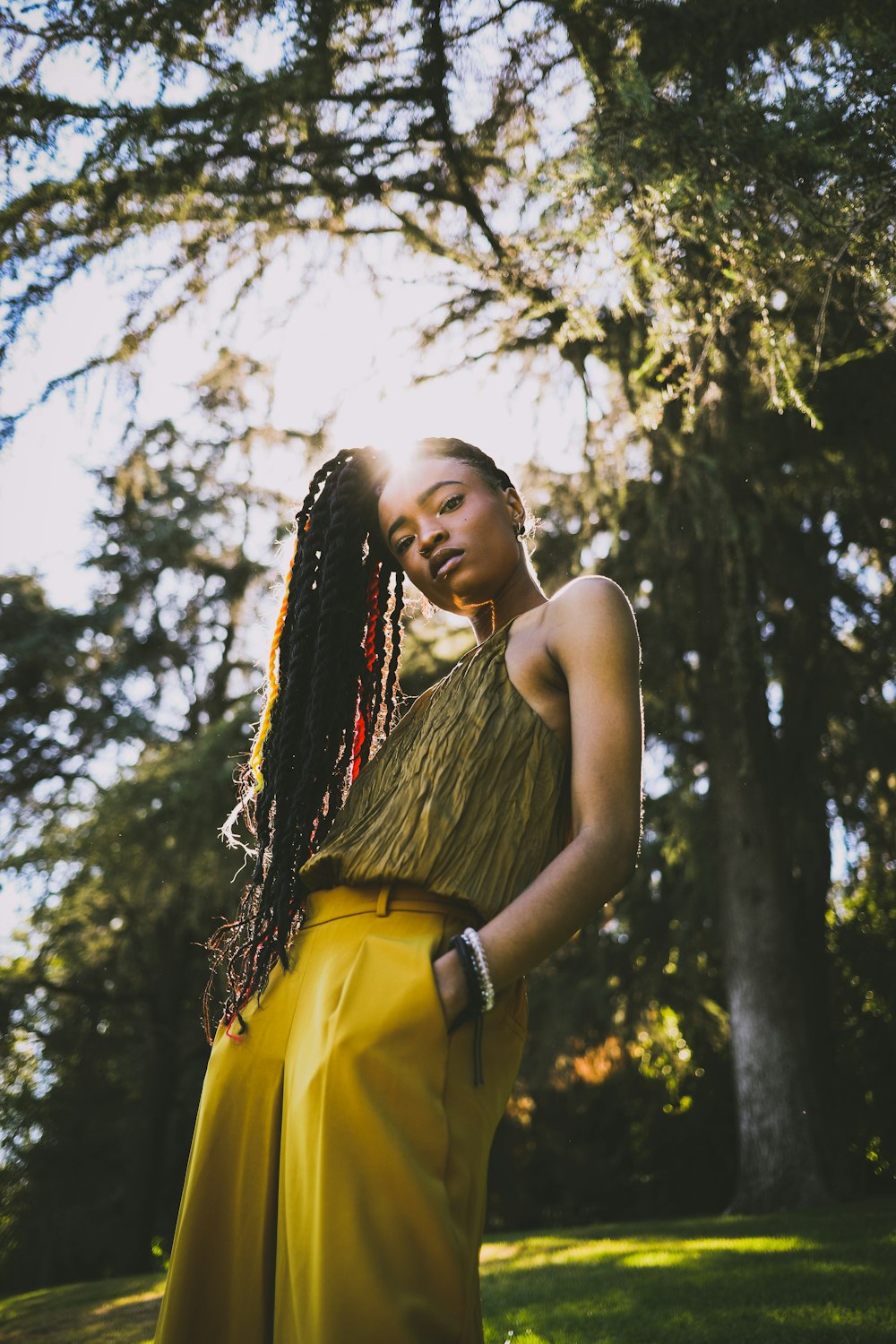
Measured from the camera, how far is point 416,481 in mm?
2023

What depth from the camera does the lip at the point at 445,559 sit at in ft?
6.43

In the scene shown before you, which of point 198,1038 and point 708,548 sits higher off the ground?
point 708,548

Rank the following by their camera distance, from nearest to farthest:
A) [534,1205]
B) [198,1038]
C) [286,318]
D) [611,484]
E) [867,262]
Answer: [867,262]
[286,318]
[611,484]
[534,1205]
[198,1038]

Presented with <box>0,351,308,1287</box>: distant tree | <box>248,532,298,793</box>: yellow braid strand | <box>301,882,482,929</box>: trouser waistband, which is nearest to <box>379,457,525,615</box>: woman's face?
<box>248,532,298,793</box>: yellow braid strand

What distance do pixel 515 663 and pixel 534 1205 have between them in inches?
468

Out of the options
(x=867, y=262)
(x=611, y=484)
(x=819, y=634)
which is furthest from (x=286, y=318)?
(x=819, y=634)

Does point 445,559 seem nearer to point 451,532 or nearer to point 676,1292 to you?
point 451,532

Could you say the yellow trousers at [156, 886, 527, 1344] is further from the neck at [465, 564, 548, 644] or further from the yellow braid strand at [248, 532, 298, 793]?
the neck at [465, 564, 548, 644]

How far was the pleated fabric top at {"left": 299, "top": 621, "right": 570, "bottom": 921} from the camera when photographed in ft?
5.15

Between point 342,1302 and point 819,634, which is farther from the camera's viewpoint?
point 819,634

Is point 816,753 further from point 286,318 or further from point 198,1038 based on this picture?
point 198,1038

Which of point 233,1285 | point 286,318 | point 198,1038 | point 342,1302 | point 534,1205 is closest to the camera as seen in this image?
point 342,1302

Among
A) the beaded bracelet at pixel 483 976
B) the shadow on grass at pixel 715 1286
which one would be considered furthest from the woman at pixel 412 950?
the shadow on grass at pixel 715 1286

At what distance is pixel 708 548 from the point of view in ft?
23.8
